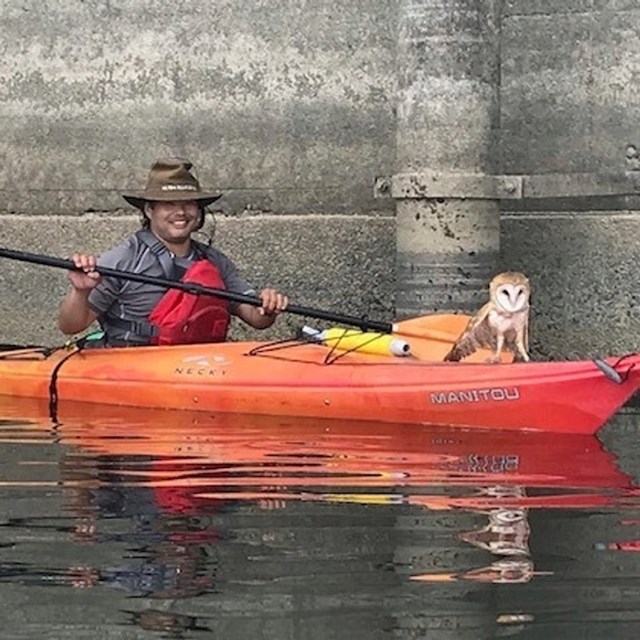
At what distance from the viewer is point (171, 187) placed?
866cm

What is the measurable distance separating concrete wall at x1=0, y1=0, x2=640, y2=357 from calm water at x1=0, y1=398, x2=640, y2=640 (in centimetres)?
211

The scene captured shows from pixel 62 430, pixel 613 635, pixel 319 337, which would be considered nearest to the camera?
pixel 613 635

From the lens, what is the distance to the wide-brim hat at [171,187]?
28.1 feet

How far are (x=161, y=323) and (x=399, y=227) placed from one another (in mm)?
1281

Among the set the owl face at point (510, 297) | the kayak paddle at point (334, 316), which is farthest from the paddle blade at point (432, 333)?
the owl face at point (510, 297)

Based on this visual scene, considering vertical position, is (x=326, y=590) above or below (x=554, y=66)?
below

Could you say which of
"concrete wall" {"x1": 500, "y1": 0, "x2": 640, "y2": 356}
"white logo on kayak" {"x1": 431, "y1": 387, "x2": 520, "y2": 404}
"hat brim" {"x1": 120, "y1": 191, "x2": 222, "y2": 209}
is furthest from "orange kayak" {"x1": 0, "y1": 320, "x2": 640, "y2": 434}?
"concrete wall" {"x1": 500, "y1": 0, "x2": 640, "y2": 356}

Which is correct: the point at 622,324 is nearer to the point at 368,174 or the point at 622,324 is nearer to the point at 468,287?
the point at 468,287

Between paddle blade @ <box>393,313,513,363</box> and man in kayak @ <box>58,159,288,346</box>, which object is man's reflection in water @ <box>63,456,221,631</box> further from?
man in kayak @ <box>58,159,288,346</box>

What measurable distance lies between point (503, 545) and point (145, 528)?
0.93 m

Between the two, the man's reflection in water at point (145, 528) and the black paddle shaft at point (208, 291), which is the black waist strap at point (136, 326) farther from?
the man's reflection in water at point (145, 528)

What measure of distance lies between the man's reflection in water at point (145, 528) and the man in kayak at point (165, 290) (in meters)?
2.08

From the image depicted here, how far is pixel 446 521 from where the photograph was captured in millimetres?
4883

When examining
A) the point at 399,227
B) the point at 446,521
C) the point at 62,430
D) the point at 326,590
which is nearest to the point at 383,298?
the point at 399,227
